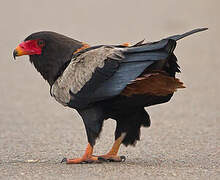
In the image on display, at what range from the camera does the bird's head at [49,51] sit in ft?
25.3

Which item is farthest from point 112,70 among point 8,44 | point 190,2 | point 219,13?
point 190,2

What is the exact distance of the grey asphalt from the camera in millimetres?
7359

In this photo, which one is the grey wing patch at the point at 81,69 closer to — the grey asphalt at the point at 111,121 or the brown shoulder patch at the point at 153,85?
the brown shoulder patch at the point at 153,85

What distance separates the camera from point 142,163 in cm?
766

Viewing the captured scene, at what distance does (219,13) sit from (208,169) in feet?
53.4

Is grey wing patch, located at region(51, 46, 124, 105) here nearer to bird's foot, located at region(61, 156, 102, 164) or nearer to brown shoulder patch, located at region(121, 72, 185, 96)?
brown shoulder patch, located at region(121, 72, 185, 96)

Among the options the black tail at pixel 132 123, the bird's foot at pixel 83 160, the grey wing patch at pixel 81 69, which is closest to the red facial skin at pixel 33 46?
the grey wing patch at pixel 81 69

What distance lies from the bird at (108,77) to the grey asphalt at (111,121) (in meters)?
0.52

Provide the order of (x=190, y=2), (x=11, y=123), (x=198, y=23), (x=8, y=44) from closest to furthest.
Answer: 1. (x=11, y=123)
2. (x=8, y=44)
3. (x=198, y=23)
4. (x=190, y=2)

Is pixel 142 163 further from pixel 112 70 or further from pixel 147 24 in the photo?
pixel 147 24

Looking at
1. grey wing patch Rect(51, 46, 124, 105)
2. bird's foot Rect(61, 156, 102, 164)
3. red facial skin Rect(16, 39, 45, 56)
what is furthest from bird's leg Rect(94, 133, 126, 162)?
red facial skin Rect(16, 39, 45, 56)

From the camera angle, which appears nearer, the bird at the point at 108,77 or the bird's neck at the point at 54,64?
the bird at the point at 108,77

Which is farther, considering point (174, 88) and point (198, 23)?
point (198, 23)

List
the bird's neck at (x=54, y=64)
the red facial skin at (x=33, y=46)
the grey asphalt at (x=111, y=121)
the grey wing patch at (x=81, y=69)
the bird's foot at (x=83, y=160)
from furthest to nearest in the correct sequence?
the red facial skin at (x=33, y=46)
the bird's neck at (x=54, y=64)
the bird's foot at (x=83, y=160)
the grey asphalt at (x=111, y=121)
the grey wing patch at (x=81, y=69)
